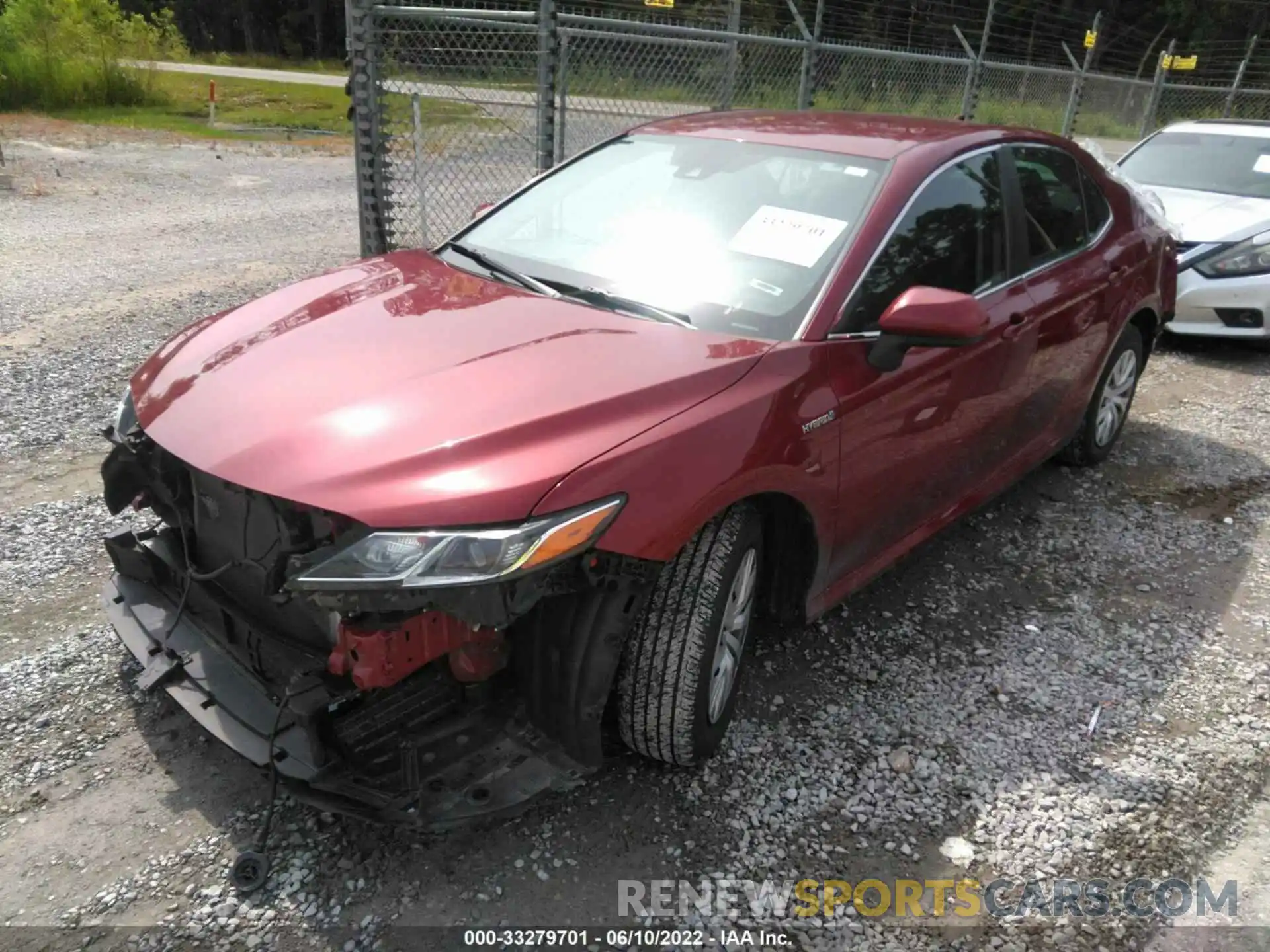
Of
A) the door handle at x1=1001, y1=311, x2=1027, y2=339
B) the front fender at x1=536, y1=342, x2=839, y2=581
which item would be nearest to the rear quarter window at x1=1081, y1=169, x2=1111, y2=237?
the door handle at x1=1001, y1=311, x2=1027, y2=339

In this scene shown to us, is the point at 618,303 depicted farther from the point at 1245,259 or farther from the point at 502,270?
the point at 1245,259

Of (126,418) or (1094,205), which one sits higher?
(1094,205)

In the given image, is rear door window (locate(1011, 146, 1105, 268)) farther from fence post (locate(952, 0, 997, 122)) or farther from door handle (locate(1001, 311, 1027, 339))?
fence post (locate(952, 0, 997, 122))

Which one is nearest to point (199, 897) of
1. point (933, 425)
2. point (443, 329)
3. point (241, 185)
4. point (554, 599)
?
point (554, 599)

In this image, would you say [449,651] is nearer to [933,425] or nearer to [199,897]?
[199,897]

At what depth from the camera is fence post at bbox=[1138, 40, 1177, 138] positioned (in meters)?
15.0

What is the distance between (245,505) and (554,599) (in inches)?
31.3

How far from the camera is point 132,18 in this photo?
21156 millimetres

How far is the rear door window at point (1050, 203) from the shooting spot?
149 inches

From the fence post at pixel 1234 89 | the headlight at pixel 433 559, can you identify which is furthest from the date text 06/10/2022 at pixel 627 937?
the fence post at pixel 1234 89

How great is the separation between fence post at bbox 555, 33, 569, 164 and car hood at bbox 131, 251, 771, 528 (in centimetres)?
402

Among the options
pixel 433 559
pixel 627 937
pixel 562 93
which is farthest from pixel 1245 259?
pixel 433 559

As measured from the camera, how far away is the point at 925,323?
2.72 metres

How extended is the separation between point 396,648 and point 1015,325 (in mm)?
2622
